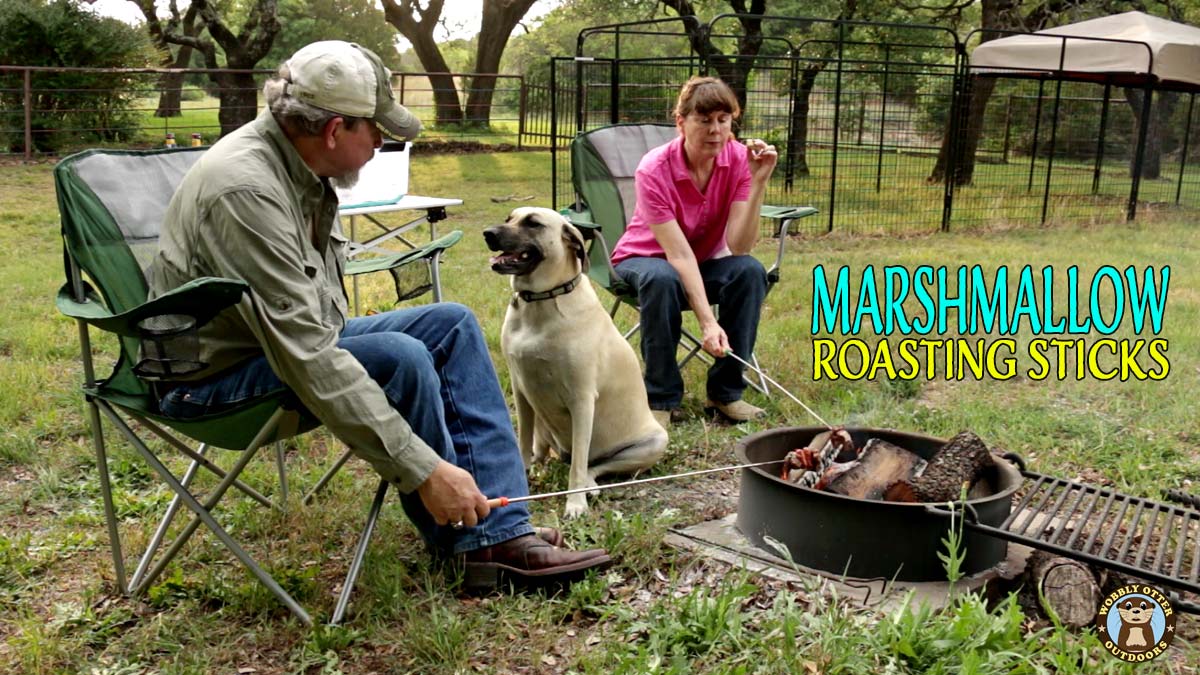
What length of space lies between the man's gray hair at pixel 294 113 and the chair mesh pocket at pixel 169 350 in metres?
0.47

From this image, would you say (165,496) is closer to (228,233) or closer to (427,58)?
(228,233)

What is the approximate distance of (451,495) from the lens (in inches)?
87.3

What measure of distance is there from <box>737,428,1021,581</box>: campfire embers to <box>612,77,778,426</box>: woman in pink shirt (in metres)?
1.00

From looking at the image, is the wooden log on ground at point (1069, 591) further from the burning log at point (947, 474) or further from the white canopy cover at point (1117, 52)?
the white canopy cover at point (1117, 52)

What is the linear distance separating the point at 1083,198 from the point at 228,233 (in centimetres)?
1154

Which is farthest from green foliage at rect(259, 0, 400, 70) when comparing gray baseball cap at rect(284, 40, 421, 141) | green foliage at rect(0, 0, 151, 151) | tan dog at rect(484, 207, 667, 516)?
gray baseball cap at rect(284, 40, 421, 141)

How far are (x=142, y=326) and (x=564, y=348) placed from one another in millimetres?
1264

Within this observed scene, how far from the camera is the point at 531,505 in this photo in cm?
318

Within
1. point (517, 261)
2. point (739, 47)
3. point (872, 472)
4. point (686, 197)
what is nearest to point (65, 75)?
point (739, 47)

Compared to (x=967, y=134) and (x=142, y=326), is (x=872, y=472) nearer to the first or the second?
(x=142, y=326)

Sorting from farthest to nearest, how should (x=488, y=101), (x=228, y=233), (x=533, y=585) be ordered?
(x=488, y=101)
(x=533, y=585)
(x=228, y=233)

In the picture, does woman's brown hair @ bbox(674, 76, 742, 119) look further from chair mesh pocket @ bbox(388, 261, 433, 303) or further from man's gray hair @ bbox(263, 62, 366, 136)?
man's gray hair @ bbox(263, 62, 366, 136)

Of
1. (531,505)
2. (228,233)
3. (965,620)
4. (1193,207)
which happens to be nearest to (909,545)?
(965,620)

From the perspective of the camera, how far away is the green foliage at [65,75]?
1236 cm
